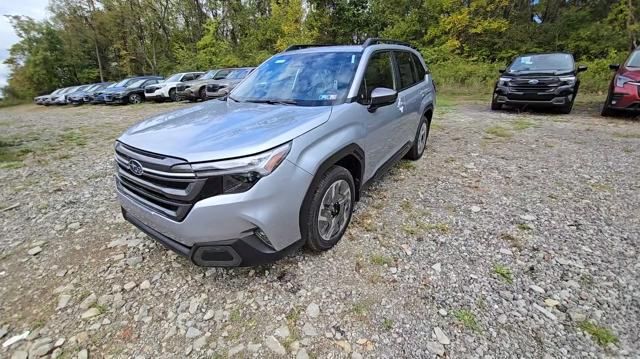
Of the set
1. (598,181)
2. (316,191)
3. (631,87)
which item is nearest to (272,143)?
(316,191)

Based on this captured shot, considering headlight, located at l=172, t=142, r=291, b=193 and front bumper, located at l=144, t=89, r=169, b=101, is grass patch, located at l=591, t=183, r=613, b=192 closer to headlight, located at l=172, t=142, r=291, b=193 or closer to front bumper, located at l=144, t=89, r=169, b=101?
headlight, located at l=172, t=142, r=291, b=193

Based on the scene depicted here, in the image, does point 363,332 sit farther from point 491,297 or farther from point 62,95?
point 62,95

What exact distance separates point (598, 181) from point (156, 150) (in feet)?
15.7

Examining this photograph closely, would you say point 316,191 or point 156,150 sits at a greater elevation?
point 156,150

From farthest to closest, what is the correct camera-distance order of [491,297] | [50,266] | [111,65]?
[111,65] < [50,266] < [491,297]

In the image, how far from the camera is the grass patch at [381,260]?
2537 mm

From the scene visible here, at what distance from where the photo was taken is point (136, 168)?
6.91 ft

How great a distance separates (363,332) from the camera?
194cm

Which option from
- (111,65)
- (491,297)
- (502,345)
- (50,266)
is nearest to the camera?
Answer: (502,345)

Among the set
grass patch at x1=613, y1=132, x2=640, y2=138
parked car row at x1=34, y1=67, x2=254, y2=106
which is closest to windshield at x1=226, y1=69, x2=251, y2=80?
parked car row at x1=34, y1=67, x2=254, y2=106

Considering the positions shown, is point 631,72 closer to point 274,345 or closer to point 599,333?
point 599,333

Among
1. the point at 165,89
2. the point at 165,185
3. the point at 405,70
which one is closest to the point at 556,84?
the point at 405,70

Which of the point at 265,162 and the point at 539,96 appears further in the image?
the point at 539,96

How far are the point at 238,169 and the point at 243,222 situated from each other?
0.32 m
